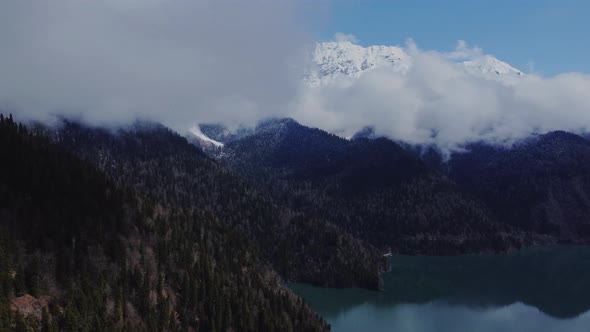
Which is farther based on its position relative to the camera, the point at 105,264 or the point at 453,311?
the point at 453,311

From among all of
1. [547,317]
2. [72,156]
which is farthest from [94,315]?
[547,317]

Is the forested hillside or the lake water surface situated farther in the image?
the lake water surface

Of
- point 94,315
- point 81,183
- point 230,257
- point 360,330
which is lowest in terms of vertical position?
point 360,330

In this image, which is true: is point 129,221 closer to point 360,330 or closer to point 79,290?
point 79,290

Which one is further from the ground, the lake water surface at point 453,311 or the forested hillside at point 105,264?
the forested hillside at point 105,264

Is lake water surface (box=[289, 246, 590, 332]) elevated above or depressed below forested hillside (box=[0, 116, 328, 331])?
below

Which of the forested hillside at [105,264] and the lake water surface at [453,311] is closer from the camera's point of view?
the forested hillside at [105,264]

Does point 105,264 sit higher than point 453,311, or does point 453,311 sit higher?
point 105,264

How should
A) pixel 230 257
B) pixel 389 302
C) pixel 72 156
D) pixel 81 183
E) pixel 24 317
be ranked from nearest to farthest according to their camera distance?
pixel 24 317 < pixel 81 183 < pixel 72 156 < pixel 230 257 < pixel 389 302
